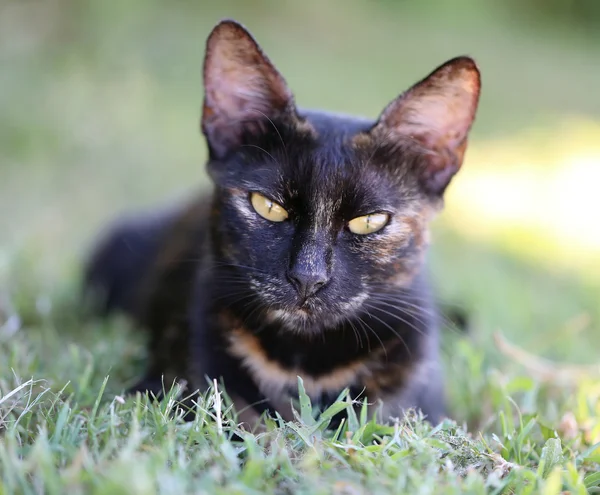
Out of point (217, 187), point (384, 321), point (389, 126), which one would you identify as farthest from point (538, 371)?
point (217, 187)

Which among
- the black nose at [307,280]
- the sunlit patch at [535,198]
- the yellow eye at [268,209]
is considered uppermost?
the yellow eye at [268,209]

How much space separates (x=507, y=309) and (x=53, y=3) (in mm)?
4767

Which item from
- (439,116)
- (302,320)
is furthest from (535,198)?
(302,320)

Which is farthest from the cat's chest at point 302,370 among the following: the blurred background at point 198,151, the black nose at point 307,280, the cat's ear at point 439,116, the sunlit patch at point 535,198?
the sunlit patch at point 535,198

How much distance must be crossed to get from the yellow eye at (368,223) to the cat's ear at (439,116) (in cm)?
25

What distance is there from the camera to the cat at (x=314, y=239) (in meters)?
1.63

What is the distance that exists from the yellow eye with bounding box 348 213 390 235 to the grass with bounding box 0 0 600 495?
1.59 feet

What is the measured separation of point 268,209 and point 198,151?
3.98 meters

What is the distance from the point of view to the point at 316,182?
5.33 feet

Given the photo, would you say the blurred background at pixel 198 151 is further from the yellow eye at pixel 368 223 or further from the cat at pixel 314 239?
the yellow eye at pixel 368 223

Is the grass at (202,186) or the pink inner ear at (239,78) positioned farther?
the pink inner ear at (239,78)

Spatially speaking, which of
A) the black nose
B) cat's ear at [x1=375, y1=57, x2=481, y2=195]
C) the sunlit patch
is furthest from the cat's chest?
the sunlit patch

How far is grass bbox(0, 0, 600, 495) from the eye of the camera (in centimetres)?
129

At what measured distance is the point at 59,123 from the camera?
466 cm
